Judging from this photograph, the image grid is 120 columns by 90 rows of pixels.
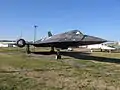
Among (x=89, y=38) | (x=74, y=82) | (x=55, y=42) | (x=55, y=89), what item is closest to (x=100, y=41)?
(x=89, y=38)

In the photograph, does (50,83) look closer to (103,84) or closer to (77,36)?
(103,84)

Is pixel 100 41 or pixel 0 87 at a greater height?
pixel 100 41

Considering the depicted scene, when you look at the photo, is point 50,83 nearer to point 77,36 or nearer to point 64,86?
point 64,86

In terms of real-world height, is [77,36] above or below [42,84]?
above

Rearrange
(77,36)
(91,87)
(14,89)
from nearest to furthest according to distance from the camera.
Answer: (14,89), (91,87), (77,36)

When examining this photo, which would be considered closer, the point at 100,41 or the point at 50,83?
the point at 50,83

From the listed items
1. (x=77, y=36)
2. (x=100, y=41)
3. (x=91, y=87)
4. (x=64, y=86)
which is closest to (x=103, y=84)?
(x=91, y=87)

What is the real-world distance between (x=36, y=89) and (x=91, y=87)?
7.70 ft

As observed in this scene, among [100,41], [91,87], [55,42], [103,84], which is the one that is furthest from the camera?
[55,42]

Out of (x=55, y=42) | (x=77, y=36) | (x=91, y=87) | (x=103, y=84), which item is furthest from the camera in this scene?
(x=55, y=42)

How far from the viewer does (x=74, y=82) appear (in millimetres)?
10648

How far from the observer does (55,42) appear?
95.9 feet

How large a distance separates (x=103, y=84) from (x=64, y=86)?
1.89 m

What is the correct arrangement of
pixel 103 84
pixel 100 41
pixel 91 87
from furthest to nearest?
1. pixel 100 41
2. pixel 103 84
3. pixel 91 87
